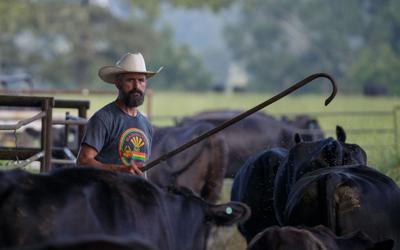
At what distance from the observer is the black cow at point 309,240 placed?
691 centimetres

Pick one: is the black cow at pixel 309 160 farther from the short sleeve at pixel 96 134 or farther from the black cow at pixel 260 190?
the short sleeve at pixel 96 134

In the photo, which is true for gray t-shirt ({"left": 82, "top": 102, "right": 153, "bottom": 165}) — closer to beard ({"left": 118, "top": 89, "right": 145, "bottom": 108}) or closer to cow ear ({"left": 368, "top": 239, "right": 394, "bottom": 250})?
beard ({"left": 118, "top": 89, "right": 145, "bottom": 108})

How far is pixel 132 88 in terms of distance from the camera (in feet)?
25.8

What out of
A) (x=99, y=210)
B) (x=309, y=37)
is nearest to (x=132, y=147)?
(x=99, y=210)

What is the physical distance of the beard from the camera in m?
7.75

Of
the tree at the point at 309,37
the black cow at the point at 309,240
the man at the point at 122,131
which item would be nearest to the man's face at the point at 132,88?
the man at the point at 122,131

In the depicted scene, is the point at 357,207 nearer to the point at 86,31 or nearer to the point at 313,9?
the point at 86,31

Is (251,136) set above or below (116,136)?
above

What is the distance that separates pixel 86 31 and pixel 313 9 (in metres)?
25.7

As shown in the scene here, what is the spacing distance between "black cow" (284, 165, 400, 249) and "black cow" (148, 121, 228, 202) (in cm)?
708

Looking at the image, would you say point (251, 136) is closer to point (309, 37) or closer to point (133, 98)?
point (133, 98)

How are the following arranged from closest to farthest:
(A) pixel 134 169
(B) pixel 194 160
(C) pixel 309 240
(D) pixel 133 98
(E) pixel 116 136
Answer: (C) pixel 309 240 → (A) pixel 134 169 → (E) pixel 116 136 → (D) pixel 133 98 → (B) pixel 194 160

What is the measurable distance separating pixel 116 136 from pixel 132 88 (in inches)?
17.0

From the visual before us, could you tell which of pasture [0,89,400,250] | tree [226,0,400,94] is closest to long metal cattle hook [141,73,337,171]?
pasture [0,89,400,250]
